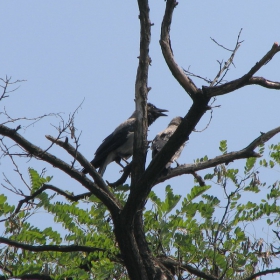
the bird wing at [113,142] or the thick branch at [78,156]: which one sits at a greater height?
the bird wing at [113,142]

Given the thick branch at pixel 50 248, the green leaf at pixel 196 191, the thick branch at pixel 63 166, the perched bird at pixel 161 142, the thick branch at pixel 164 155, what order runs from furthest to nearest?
the perched bird at pixel 161 142 < the green leaf at pixel 196 191 < the thick branch at pixel 50 248 < the thick branch at pixel 63 166 < the thick branch at pixel 164 155

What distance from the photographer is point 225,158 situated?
6.45m

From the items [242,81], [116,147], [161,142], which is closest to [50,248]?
[242,81]

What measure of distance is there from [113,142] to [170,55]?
4.70 meters

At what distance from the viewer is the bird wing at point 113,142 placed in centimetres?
948

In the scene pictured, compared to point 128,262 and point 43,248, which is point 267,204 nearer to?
point 128,262

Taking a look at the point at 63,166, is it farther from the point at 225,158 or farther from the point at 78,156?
the point at 225,158

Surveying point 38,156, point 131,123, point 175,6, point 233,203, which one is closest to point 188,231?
point 233,203

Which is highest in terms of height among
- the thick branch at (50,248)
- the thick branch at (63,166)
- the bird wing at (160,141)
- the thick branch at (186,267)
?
the bird wing at (160,141)

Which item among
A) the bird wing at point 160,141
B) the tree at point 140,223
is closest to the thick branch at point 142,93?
the tree at point 140,223

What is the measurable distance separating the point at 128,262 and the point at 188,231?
847 mm

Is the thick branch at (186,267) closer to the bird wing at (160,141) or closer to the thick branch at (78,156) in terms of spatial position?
the thick branch at (78,156)

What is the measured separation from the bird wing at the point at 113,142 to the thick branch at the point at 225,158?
8.83 ft

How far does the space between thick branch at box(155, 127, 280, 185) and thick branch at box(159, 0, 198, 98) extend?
1598 mm
